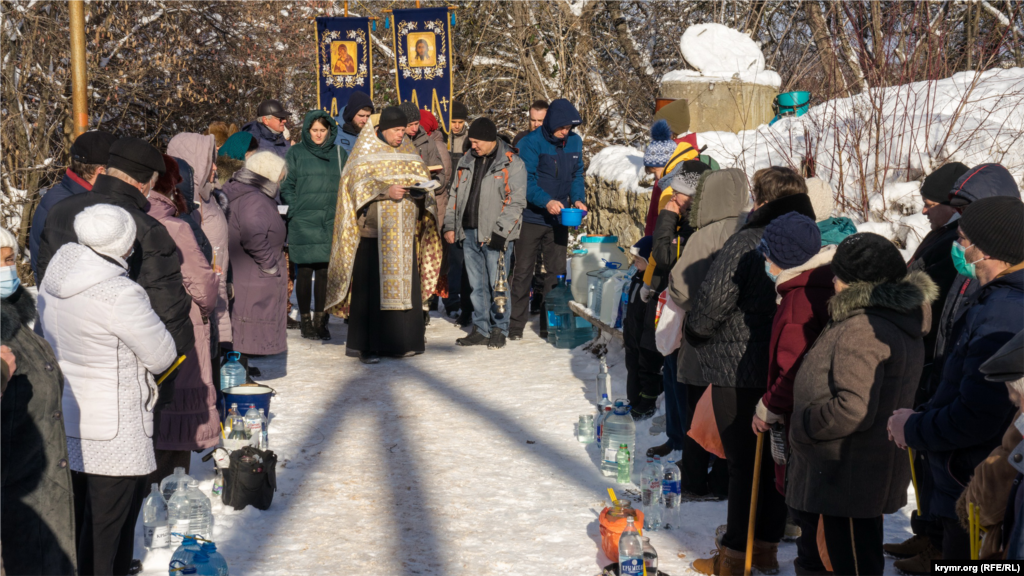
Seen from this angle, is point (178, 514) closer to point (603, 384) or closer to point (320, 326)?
point (603, 384)

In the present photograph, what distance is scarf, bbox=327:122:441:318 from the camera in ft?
26.2

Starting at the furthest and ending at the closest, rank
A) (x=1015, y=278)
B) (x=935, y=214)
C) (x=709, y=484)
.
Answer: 1. (x=709, y=484)
2. (x=935, y=214)
3. (x=1015, y=278)

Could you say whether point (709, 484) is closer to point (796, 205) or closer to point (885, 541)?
point (885, 541)

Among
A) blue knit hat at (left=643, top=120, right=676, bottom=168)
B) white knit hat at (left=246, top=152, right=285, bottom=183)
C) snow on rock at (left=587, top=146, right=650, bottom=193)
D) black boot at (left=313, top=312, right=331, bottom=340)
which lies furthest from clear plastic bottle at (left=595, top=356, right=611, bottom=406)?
black boot at (left=313, top=312, right=331, bottom=340)

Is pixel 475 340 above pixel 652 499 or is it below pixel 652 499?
above

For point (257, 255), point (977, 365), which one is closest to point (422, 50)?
point (257, 255)

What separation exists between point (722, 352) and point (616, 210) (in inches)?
244

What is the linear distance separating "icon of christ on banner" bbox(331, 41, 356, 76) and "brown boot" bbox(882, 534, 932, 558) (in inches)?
441

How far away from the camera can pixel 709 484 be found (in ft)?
16.5

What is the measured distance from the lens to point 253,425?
557 centimetres

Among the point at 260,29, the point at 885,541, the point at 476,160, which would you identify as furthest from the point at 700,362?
the point at 260,29

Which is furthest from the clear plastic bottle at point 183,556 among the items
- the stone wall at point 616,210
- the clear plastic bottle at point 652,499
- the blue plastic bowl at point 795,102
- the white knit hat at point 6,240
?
the blue plastic bowl at point 795,102

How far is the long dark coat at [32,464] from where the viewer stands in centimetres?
268

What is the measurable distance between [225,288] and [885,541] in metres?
4.41
